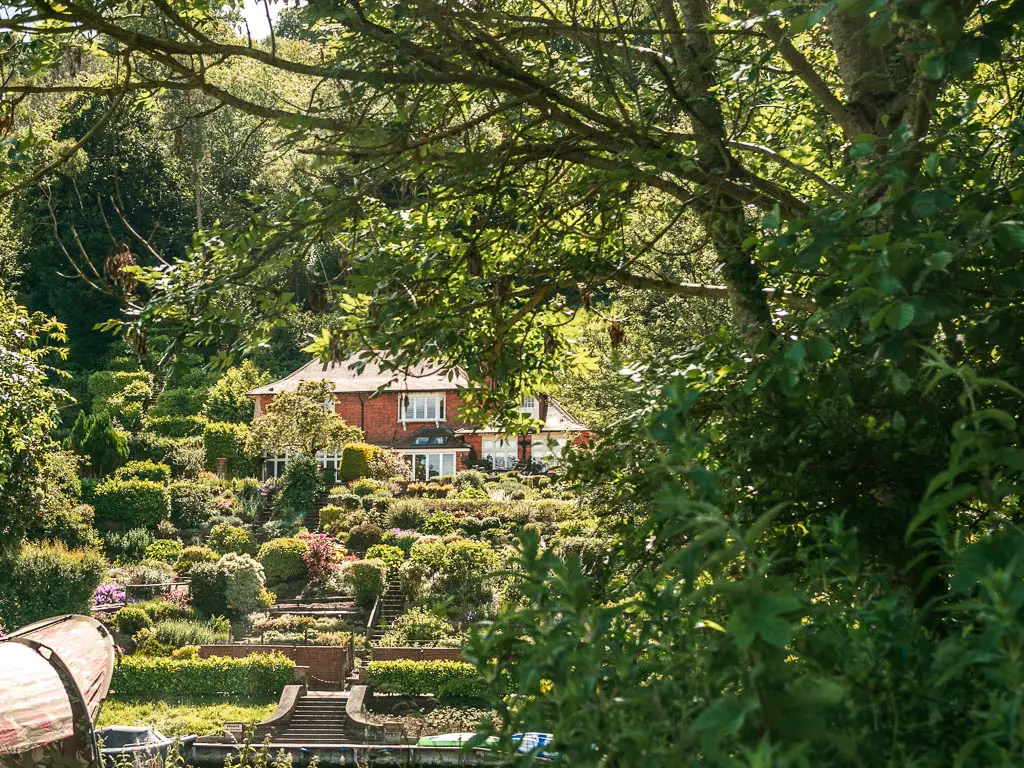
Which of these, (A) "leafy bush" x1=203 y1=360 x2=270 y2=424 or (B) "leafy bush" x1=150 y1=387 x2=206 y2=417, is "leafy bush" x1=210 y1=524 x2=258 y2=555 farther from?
(A) "leafy bush" x1=203 y1=360 x2=270 y2=424

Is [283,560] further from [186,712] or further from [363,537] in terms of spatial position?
[186,712]

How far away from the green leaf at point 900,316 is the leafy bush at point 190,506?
108 feet

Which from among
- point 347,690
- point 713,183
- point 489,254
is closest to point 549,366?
point 489,254

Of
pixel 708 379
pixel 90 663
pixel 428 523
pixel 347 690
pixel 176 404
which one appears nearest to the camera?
pixel 708 379

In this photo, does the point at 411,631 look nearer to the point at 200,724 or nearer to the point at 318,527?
the point at 200,724

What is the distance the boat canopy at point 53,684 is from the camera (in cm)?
878

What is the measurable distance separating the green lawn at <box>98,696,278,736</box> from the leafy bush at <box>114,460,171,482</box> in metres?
14.6

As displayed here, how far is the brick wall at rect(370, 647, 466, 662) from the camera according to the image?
21234 millimetres

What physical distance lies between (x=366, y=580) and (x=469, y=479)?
37.4ft

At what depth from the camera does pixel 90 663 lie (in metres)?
9.78

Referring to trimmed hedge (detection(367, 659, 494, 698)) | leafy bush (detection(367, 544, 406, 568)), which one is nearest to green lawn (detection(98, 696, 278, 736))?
trimmed hedge (detection(367, 659, 494, 698))

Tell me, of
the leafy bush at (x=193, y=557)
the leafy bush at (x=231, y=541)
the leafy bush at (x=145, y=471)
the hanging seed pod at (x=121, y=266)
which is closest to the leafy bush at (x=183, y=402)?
the leafy bush at (x=145, y=471)

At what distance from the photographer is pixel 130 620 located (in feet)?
76.7

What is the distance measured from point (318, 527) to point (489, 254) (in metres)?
27.7
